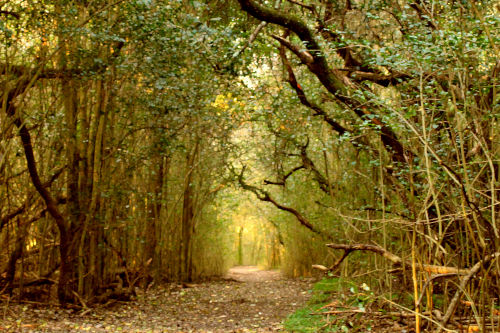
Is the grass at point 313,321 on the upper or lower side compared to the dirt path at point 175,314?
upper

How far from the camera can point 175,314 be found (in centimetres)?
616

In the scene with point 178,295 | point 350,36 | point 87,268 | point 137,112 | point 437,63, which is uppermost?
point 350,36

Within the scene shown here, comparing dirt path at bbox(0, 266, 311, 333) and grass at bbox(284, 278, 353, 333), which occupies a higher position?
grass at bbox(284, 278, 353, 333)

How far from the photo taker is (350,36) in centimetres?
521

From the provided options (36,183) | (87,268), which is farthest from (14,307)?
(36,183)

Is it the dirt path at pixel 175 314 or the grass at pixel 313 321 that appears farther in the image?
the dirt path at pixel 175 314

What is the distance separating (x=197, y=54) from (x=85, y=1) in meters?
1.26

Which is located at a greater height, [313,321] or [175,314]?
[313,321]

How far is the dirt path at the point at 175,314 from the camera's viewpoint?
477cm

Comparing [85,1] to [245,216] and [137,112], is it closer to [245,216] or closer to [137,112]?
[137,112]

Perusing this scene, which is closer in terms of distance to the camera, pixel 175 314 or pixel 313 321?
pixel 313 321

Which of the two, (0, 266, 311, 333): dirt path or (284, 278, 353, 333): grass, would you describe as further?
(0, 266, 311, 333): dirt path

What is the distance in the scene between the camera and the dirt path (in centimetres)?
477

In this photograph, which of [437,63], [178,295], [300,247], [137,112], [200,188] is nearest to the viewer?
[437,63]
